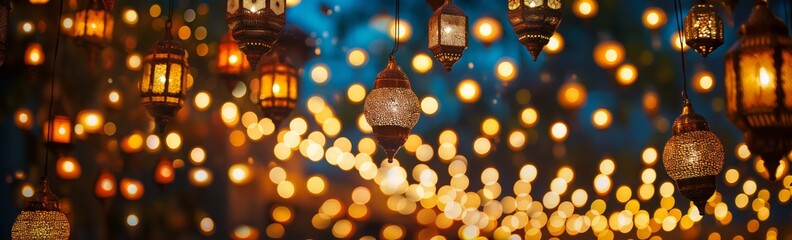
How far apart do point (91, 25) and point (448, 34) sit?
7.04ft

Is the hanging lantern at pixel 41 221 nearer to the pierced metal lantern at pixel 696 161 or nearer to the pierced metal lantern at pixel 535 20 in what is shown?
the pierced metal lantern at pixel 535 20

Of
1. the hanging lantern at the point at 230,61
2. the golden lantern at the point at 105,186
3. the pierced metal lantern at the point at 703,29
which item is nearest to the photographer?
the pierced metal lantern at the point at 703,29

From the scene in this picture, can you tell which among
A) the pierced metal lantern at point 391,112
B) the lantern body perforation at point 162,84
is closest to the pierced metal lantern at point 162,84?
the lantern body perforation at point 162,84

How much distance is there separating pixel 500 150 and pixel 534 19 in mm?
2907

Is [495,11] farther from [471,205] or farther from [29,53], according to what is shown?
[29,53]

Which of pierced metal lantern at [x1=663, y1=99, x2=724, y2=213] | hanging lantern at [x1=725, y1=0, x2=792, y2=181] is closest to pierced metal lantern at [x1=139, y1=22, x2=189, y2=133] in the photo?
pierced metal lantern at [x1=663, y1=99, x2=724, y2=213]

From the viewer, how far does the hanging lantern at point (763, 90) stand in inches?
81.6

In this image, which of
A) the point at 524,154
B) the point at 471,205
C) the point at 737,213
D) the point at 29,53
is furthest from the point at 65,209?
the point at 737,213

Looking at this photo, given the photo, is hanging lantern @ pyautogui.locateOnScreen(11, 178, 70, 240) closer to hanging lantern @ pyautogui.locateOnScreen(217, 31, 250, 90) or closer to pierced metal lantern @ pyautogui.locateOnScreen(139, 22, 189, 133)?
pierced metal lantern @ pyautogui.locateOnScreen(139, 22, 189, 133)

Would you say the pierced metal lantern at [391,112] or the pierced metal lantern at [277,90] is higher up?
the pierced metal lantern at [277,90]

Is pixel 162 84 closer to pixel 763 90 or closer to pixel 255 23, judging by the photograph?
pixel 255 23

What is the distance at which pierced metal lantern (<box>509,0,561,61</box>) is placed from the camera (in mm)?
2764

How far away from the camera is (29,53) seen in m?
5.29

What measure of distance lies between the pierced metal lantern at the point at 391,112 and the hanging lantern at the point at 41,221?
4.95 ft
